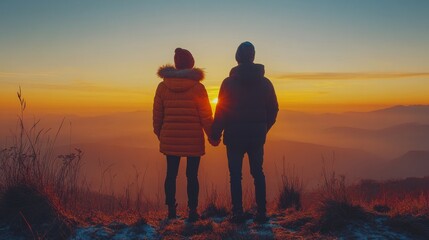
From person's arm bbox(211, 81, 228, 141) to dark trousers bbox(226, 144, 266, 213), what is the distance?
27cm

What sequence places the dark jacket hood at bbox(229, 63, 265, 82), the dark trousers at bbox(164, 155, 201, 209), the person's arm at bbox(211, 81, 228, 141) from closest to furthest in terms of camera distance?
1. the dark jacket hood at bbox(229, 63, 265, 82)
2. the person's arm at bbox(211, 81, 228, 141)
3. the dark trousers at bbox(164, 155, 201, 209)

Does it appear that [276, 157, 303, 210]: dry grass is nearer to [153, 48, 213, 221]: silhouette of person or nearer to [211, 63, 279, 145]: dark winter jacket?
[211, 63, 279, 145]: dark winter jacket

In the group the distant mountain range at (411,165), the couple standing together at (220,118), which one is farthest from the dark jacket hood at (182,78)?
the distant mountain range at (411,165)

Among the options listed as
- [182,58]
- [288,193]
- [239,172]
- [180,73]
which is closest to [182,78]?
[180,73]

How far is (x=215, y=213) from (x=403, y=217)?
104 inches

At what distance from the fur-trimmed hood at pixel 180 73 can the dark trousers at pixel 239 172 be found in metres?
1.12

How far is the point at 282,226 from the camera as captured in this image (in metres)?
4.93

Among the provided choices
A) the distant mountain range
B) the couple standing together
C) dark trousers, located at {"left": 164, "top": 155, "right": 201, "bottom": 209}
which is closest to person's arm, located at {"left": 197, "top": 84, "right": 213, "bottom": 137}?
the couple standing together

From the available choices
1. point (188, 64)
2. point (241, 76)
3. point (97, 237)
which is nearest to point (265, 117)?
point (241, 76)

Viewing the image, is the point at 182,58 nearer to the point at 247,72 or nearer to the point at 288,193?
the point at 247,72

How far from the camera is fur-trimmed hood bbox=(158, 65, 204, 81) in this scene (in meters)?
5.27

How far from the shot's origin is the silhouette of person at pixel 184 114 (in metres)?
5.27

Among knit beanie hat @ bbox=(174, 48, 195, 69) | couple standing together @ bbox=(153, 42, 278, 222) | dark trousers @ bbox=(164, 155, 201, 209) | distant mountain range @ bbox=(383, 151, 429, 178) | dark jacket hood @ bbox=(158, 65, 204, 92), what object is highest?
knit beanie hat @ bbox=(174, 48, 195, 69)

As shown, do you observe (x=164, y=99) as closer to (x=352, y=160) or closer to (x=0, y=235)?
(x=0, y=235)
